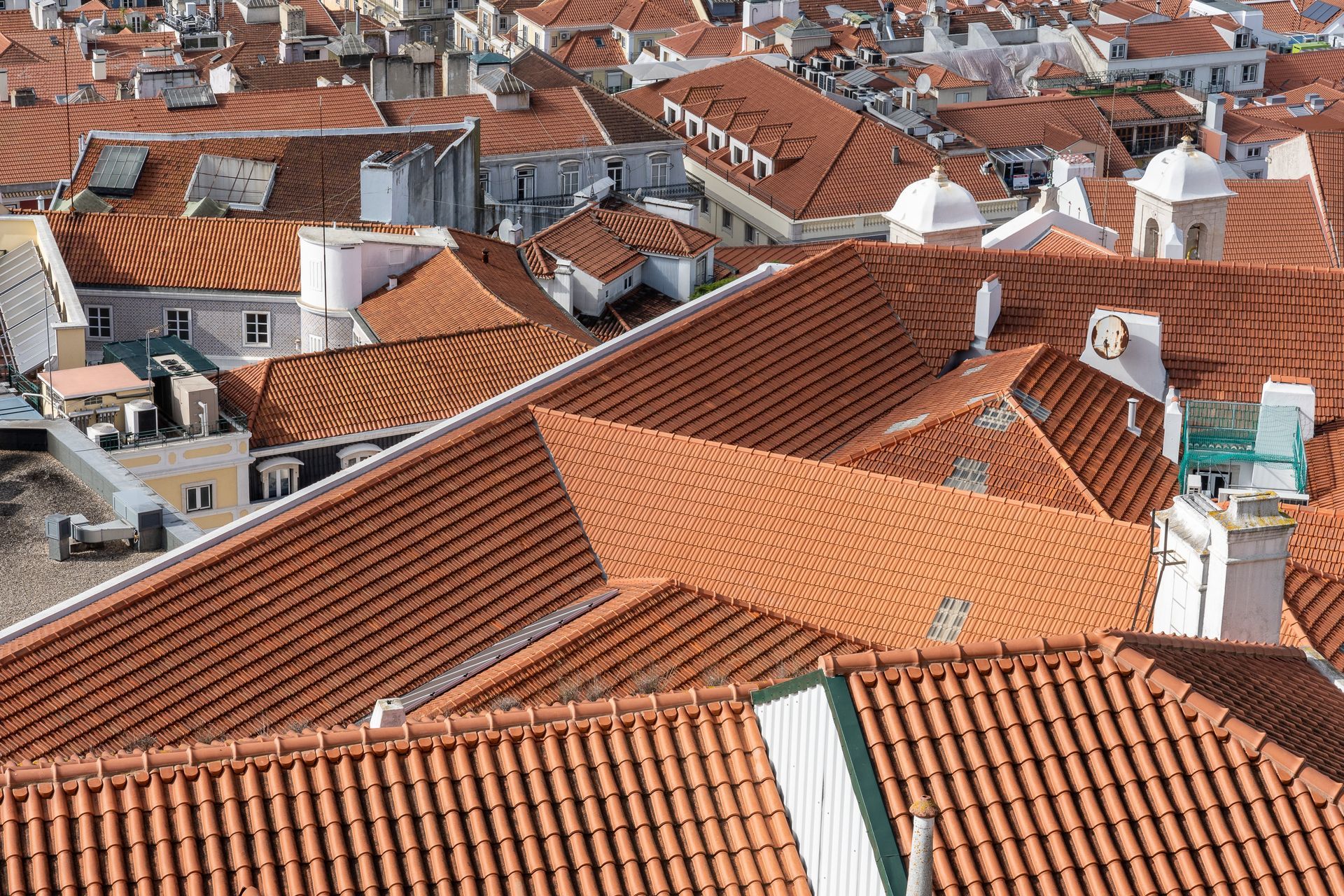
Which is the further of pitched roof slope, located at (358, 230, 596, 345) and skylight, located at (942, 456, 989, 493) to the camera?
pitched roof slope, located at (358, 230, 596, 345)

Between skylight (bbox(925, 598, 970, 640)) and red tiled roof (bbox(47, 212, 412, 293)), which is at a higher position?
skylight (bbox(925, 598, 970, 640))

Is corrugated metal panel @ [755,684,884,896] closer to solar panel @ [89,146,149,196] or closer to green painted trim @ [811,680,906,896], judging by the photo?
green painted trim @ [811,680,906,896]

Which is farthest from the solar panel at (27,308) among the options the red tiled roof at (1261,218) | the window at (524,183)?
the red tiled roof at (1261,218)

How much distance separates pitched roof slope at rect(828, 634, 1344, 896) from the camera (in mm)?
14430

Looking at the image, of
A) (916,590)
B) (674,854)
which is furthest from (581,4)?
(674,854)

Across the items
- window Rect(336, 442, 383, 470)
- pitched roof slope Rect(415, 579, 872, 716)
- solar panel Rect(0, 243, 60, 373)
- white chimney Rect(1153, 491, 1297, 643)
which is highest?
white chimney Rect(1153, 491, 1297, 643)

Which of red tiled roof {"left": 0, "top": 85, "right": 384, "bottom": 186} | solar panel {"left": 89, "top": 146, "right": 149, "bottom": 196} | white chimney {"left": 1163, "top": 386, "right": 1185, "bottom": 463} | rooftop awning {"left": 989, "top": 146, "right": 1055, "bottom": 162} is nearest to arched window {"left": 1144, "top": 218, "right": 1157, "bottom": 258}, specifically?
white chimney {"left": 1163, "top": 386, "right": 1185, "bottom": 463}

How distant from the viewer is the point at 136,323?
167 ft

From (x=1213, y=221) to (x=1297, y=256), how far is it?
14.7 metres

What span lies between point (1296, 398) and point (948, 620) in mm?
13880

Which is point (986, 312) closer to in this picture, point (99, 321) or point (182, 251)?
point (182, 251)

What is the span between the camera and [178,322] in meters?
50.7

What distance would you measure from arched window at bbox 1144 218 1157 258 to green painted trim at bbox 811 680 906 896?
32441 mm

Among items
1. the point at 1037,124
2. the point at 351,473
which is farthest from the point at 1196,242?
the point at 1037,124
